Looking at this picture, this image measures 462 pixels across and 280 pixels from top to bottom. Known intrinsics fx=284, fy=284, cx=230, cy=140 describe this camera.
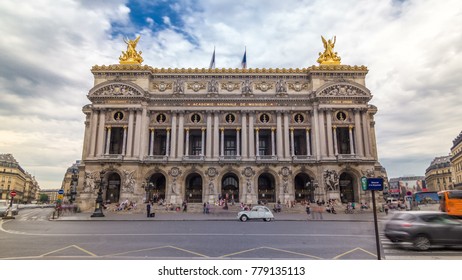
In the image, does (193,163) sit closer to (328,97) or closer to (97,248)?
(328,97)

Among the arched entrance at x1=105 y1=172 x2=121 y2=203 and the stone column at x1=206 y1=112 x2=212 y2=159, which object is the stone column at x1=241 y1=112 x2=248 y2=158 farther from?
the arched entrance at x1=105 y1=172 x2=121 y2=203

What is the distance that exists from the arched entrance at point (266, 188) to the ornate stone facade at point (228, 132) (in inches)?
6.7

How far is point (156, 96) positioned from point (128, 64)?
304 inches

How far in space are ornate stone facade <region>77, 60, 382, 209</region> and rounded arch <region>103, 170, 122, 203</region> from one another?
0.53 ft

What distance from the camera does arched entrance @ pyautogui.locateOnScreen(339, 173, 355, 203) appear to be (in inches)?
1811

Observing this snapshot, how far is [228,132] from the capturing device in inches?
1988

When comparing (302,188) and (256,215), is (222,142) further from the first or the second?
(256,215)

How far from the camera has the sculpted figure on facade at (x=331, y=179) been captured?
43.4m

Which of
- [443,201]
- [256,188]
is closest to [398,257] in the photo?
[443,201]

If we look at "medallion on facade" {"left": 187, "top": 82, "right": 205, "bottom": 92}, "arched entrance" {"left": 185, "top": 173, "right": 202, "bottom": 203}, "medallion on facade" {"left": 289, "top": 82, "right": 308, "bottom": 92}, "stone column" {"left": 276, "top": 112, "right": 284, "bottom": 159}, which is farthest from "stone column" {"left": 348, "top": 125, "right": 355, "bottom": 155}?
"medallion on facade" {"left": 187, "top": 82, "right": 205, "bottom": 92}

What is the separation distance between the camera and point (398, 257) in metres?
8.97

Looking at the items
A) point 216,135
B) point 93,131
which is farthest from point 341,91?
point 93,131

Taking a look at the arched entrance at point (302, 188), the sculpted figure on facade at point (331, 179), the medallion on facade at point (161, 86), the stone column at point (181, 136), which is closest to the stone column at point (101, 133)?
the medallion on facade at point (161, 86)

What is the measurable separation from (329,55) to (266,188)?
25882 mm
